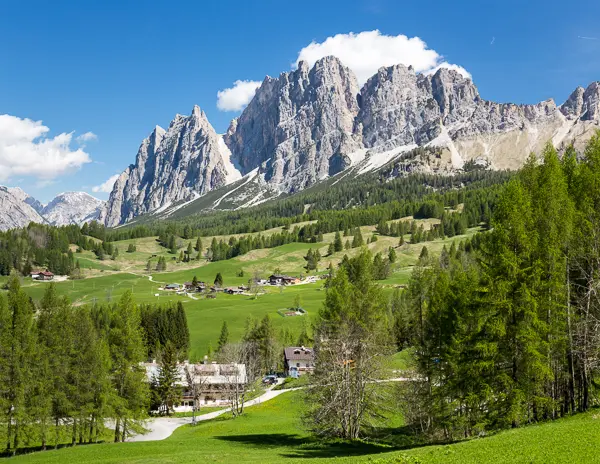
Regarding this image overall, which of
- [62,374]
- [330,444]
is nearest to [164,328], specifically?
[62,374]

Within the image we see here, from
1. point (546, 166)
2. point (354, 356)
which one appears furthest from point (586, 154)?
point (354, 356)

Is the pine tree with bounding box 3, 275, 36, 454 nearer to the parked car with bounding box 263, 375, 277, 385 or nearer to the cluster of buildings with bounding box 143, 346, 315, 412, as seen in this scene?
the cluster of buildings with bounding box 143, 346, 315, 412

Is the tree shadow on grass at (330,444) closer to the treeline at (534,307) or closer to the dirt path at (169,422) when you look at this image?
the treeline at (534,307)

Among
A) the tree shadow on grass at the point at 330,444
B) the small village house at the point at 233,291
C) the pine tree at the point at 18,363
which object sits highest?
the small village house at the point at 233,291

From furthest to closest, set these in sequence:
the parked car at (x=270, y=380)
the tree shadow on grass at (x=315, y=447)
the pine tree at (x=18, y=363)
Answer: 1. the parked car at (x=270, y=380)
2. the pine tree at (x=18, y=363)
3. the tree shadow on grass at (x=315, y=447)

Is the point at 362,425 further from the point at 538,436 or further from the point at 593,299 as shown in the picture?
the point at 593,299

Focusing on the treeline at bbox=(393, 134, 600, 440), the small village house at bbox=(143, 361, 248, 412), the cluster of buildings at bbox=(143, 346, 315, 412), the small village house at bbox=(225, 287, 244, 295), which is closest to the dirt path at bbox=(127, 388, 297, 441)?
the cluster of buildings at bbox=(143, 346, 315, 412)

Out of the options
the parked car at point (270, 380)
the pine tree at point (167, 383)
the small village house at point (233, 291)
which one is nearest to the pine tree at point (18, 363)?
the pine tree at point (167, 383)

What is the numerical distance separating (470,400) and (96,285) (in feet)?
629

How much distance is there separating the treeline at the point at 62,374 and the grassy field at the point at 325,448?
4627 millimetres

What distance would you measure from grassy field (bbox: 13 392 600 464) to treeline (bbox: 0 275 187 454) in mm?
4627

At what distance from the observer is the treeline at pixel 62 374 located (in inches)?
1667

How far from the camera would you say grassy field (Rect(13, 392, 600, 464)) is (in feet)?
64.8

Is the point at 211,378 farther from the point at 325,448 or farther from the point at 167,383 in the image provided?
the point at 325,448
